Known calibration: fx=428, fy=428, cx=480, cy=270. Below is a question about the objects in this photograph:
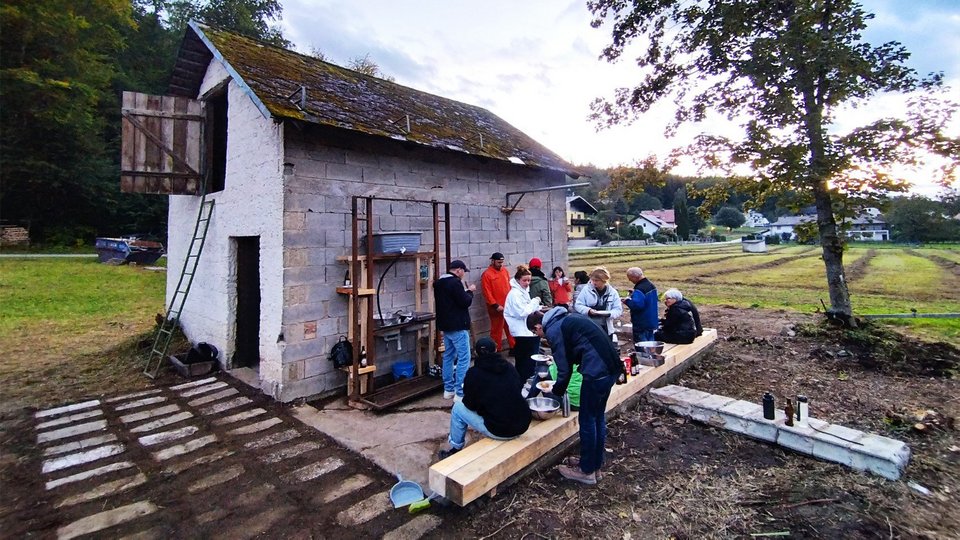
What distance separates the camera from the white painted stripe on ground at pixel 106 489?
382cm

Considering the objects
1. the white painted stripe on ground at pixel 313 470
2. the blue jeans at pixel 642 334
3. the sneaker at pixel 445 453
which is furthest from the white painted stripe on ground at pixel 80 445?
the blue jeans at pixel 642 334

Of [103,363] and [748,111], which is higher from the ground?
[748,111]

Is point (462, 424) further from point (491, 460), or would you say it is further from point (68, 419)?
point (68, 419)

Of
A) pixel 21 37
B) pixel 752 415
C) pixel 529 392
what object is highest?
pixel 21 37

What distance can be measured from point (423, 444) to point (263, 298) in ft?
11.0

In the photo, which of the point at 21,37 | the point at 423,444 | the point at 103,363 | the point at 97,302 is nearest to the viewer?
the point at 423,444

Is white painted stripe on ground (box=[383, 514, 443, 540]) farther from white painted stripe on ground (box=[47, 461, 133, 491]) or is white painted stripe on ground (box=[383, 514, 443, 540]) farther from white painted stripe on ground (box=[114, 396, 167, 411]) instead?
white painted stripe on ground (box=[114, 396, 167, 411])

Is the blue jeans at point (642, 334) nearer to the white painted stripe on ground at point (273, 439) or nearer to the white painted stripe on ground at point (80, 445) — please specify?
the white painted stripe on ground at point (273, 439)

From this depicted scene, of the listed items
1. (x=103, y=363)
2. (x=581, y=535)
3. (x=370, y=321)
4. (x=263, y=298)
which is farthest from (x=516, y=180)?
(x=103, y=363)

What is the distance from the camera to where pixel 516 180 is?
9.56 metres

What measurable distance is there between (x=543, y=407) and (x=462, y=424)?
985 millimetres

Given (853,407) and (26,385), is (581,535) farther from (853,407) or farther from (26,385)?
(26,385)

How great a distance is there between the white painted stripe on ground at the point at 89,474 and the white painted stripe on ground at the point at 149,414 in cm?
126

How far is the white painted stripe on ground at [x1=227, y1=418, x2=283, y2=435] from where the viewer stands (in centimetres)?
518
